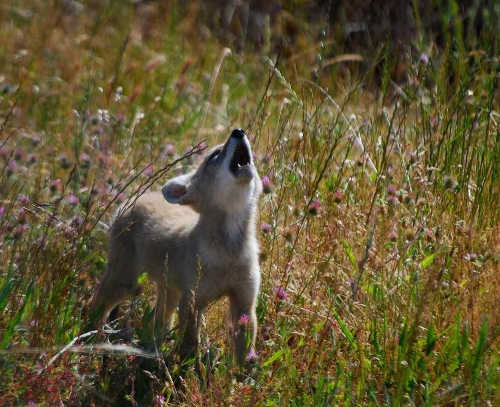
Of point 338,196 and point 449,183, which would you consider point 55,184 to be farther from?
point 449,183

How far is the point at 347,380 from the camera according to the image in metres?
3.38

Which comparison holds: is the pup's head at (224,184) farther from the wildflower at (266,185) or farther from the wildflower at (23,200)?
the wildflower at (23,200)

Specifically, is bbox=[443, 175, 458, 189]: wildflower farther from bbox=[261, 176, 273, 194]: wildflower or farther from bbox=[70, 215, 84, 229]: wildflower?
bbox=[70, 215, 84, 229]: wildflower

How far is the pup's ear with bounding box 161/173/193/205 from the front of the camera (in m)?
4.48

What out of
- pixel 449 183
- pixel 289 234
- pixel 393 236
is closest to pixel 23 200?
pixel 289 234

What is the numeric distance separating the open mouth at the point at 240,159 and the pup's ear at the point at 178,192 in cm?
30

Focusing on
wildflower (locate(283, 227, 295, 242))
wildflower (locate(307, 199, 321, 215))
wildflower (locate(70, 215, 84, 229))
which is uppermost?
wildflower (locate(307, 199, 321, 215))

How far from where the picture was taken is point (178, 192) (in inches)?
179

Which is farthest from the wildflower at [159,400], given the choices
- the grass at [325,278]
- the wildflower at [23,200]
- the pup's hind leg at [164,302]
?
the wildflower at [23,200]

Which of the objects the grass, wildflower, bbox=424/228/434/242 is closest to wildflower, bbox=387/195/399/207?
the grass

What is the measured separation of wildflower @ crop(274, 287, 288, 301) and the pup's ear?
2.42 ft

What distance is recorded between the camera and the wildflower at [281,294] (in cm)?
404

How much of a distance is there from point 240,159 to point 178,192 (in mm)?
421

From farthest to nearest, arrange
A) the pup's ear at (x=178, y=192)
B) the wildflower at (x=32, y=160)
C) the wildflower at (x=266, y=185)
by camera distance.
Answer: the wildflower at (x=32, y=160), the wildflower at (x=266, y=185), the pup's ear at (x=178, y=192)
